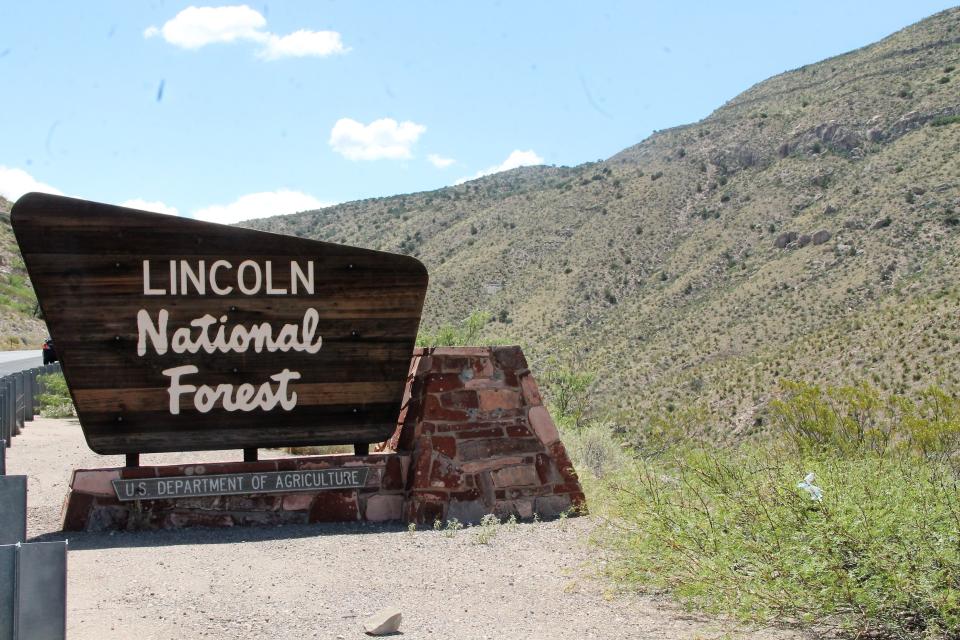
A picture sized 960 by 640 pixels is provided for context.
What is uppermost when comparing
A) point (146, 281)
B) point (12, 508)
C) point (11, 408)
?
point (146, 281)

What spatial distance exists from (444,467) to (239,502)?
6.38ft

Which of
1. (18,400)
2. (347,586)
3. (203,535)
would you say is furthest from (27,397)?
(347,586)

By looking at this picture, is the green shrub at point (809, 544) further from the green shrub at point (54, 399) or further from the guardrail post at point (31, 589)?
the green shrub at point (54, 399)

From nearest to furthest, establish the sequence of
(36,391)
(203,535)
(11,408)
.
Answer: (203,535) → (11,408) → (36,391)

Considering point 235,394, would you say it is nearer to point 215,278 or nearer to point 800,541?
point 215,278

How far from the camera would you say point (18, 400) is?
1680 cm

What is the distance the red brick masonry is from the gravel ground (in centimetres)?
24

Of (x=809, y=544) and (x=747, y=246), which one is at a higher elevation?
(x=747, y=246)

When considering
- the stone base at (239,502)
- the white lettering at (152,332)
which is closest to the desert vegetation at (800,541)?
the stone base at (239,502)

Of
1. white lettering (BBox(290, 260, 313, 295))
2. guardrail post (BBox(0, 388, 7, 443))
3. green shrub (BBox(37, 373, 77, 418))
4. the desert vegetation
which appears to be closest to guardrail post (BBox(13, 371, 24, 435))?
guardrail post (BBox(0, 388, 7, 443))

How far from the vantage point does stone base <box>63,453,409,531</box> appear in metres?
8.52

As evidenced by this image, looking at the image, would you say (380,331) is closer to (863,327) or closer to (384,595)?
(384,595)

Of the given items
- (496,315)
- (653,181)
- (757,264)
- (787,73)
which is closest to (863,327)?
(757,264)

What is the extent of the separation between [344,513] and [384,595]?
2.79 m
